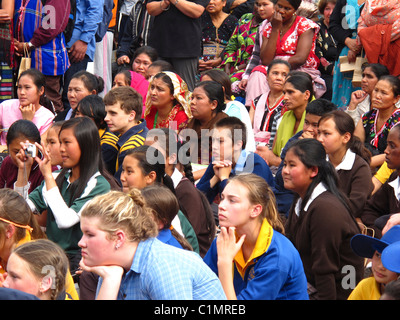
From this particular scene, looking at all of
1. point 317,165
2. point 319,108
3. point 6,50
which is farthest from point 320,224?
point 6,50

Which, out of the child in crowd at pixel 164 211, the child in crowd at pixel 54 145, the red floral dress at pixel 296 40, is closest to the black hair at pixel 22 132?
the child in crowd at pixel 54 145

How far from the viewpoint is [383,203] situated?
4.55m

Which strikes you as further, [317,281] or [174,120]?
[174,120]

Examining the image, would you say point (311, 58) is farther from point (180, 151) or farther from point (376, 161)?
point (180, 151)

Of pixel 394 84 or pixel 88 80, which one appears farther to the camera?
pixel 88 80

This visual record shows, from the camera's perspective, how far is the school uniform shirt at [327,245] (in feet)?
11.9

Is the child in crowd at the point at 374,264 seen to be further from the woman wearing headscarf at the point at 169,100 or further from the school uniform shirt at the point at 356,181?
the woman wearing headscarf at the point at 169,100

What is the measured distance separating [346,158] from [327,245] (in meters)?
1.25

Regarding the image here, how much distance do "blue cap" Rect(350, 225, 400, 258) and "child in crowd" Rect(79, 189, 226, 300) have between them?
0.85 m

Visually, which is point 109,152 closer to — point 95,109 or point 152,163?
point 95,109

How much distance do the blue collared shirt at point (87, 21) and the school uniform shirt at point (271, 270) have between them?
470 cm
